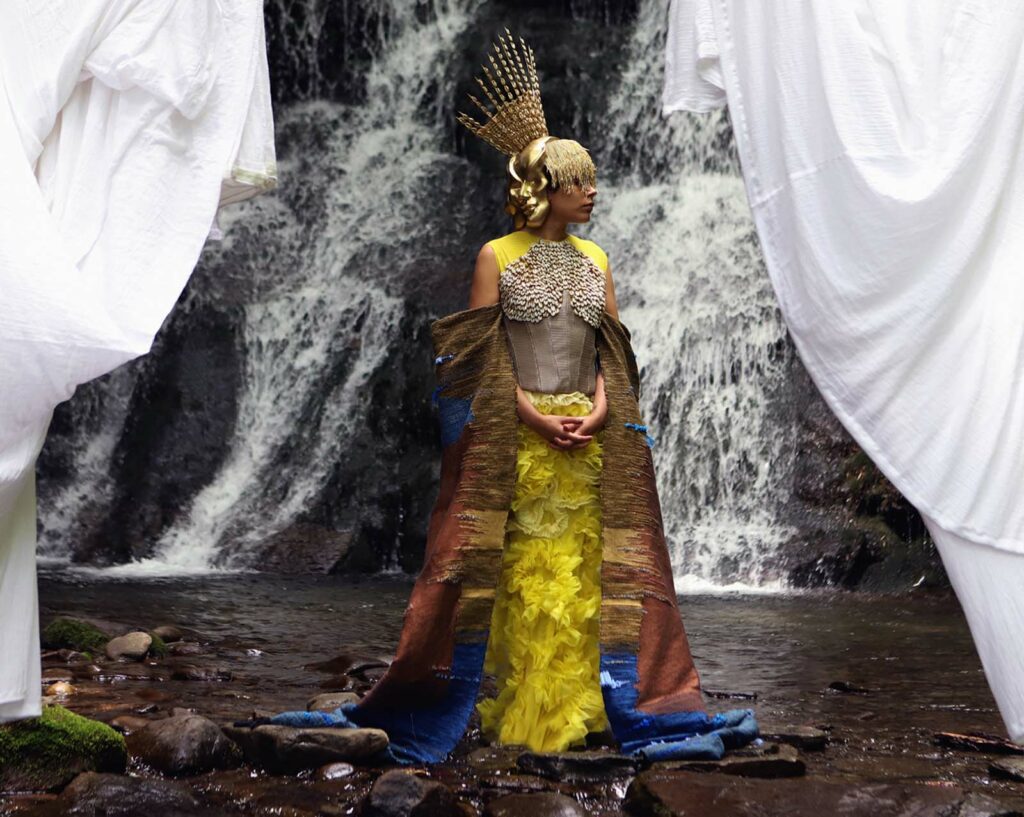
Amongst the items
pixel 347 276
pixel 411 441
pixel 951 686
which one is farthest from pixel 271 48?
pixel 951 686

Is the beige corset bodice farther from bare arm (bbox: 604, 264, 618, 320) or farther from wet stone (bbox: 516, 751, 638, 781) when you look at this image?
wet stone (bbox: 516, 751, 638, 781)

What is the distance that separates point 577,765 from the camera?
432 centimetres

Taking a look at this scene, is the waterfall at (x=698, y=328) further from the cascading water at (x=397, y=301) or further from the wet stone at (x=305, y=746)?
the wet stone at (x=305, y=746)

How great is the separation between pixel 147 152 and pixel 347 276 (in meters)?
10.9

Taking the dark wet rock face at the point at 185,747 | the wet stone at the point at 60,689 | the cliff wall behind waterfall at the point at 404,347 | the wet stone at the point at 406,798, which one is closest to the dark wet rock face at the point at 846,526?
the cliff wall behind waterfall at the point at 404,347

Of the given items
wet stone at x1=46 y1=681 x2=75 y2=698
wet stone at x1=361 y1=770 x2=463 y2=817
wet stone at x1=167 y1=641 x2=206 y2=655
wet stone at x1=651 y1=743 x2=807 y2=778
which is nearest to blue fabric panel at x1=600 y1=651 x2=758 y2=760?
wet stone at x1=651 y1=743 x2=807 y2=778

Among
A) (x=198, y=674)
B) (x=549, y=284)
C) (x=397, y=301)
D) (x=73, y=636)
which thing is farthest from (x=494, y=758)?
(x=397, y=301)

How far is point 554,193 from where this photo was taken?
15.7ft

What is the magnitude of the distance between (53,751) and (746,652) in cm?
417

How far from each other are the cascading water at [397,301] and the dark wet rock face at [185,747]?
25.1 ft

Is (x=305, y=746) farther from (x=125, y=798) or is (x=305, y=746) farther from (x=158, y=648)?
(x=158, y=648)

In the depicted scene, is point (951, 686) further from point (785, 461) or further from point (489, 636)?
point (785, 461)

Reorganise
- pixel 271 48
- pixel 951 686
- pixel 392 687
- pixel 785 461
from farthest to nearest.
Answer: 1. pixel 271 48
2. pixel 785 461
3. pixel 951 686
4. pixel 392 687

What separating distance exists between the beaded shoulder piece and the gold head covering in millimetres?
129
